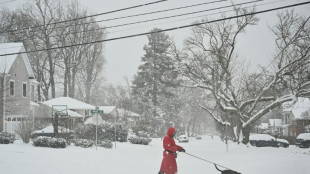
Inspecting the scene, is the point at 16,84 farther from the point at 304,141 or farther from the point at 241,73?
the point at 304,141

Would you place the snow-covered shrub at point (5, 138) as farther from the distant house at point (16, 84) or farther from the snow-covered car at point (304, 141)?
the snow-covered car at point (304, 141)

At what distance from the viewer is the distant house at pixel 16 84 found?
28.9 m

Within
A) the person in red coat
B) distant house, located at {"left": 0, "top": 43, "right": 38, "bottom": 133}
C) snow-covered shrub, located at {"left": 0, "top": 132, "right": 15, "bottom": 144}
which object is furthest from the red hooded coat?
distant house, located at {"left": 0, "top": 43, "right": 38, "bottom": 133}

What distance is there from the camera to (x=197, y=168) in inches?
545

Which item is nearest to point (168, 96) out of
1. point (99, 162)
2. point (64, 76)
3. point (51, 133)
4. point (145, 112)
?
point (145, 112)

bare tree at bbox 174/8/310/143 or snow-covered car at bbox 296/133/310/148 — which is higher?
bare tree at bbox 174/8/310/143

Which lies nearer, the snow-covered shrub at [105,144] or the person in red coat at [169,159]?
the person in red coat at [169,159]

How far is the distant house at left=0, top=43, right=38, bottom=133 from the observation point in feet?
94.9

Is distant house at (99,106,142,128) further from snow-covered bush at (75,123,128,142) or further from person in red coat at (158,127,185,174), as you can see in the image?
person in red coat at (158,127,185,174)

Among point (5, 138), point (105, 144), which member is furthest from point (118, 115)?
point (5, 138)

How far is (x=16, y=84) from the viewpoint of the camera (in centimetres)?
3152

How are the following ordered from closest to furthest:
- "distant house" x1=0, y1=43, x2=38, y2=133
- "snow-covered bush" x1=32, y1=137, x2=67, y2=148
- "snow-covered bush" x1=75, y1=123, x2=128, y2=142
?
"snow-covered bush" x1=32, y1=137, x2=67, y2=148, "snow-covered bush" x1=75, y1=123, x2=128, y2=142, "distant house" x1=0, y1=43, x2=38, y2=133

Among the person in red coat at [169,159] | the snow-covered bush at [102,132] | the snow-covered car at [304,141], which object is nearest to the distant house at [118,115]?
the snow-covered bush at [102,132]

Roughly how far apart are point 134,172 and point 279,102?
1468 centimetres
